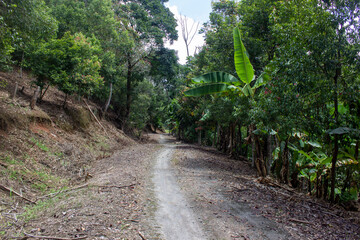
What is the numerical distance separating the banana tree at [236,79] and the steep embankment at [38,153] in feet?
23.8

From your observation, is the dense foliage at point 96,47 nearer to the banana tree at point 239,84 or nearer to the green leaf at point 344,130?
the banana tree at point 239,84

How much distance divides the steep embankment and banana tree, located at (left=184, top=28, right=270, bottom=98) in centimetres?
727

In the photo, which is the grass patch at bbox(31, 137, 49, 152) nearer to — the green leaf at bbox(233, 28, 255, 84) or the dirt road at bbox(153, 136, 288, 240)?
the dirt road at bbox(153, 136, 288, 240)

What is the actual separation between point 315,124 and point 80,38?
16.5m

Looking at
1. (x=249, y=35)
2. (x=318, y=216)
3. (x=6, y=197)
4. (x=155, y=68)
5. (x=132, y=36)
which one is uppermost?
(x=132, y=36)

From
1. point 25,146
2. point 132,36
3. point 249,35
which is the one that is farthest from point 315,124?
point 132,36

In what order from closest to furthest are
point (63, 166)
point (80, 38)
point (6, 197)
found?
point (6, 197)
point (63, 166)
point (80, 38)

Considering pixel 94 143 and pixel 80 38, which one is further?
pixel 94 143

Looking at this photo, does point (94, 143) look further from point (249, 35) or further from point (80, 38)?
point (249, 35)

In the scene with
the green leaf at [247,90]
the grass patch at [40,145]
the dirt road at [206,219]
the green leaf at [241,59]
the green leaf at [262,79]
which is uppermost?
the green leaf at [241,59]

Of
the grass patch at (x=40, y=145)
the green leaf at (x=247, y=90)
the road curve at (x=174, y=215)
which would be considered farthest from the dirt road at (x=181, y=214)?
the grass patch at (x=40, y=145)

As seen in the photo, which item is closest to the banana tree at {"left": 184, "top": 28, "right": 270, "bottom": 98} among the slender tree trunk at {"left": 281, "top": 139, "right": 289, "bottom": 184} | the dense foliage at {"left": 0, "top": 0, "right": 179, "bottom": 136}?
the slender tree trunk at {"left": 281, "top": 139, "right": 289, "bottom": 184}

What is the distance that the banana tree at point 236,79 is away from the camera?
10547 millimetres

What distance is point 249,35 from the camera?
14.5 metres
